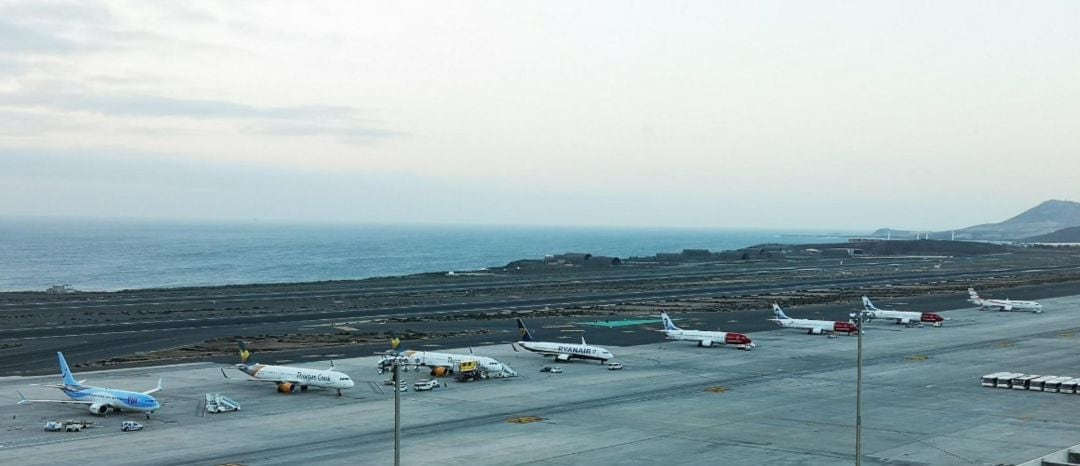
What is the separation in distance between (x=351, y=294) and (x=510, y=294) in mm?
30840

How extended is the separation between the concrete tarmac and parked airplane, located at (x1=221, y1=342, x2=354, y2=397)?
1154mm

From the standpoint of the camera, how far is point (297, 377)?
3238 inches

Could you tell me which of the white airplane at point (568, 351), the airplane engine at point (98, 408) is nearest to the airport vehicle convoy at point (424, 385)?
the white airplane at point (568, 351)

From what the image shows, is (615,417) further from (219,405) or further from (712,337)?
(712,337)

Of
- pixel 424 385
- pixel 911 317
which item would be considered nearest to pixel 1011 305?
pixel 911 317

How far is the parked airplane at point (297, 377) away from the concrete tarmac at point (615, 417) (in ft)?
3.79

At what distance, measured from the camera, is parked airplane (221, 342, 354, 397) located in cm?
8112

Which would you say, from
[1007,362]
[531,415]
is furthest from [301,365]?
[1007,362]

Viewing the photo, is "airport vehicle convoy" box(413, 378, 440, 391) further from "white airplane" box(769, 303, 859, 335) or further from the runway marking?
"white airplane" box(769, 303, 859, 335)

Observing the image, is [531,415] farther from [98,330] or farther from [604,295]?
[604,295]

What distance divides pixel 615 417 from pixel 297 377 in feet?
90.9

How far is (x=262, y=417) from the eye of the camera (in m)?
71.9

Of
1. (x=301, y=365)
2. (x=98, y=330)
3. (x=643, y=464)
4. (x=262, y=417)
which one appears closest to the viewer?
(x=643, y=464)

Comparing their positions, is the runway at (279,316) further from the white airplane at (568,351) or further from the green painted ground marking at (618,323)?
the white airplane at (568,351)
